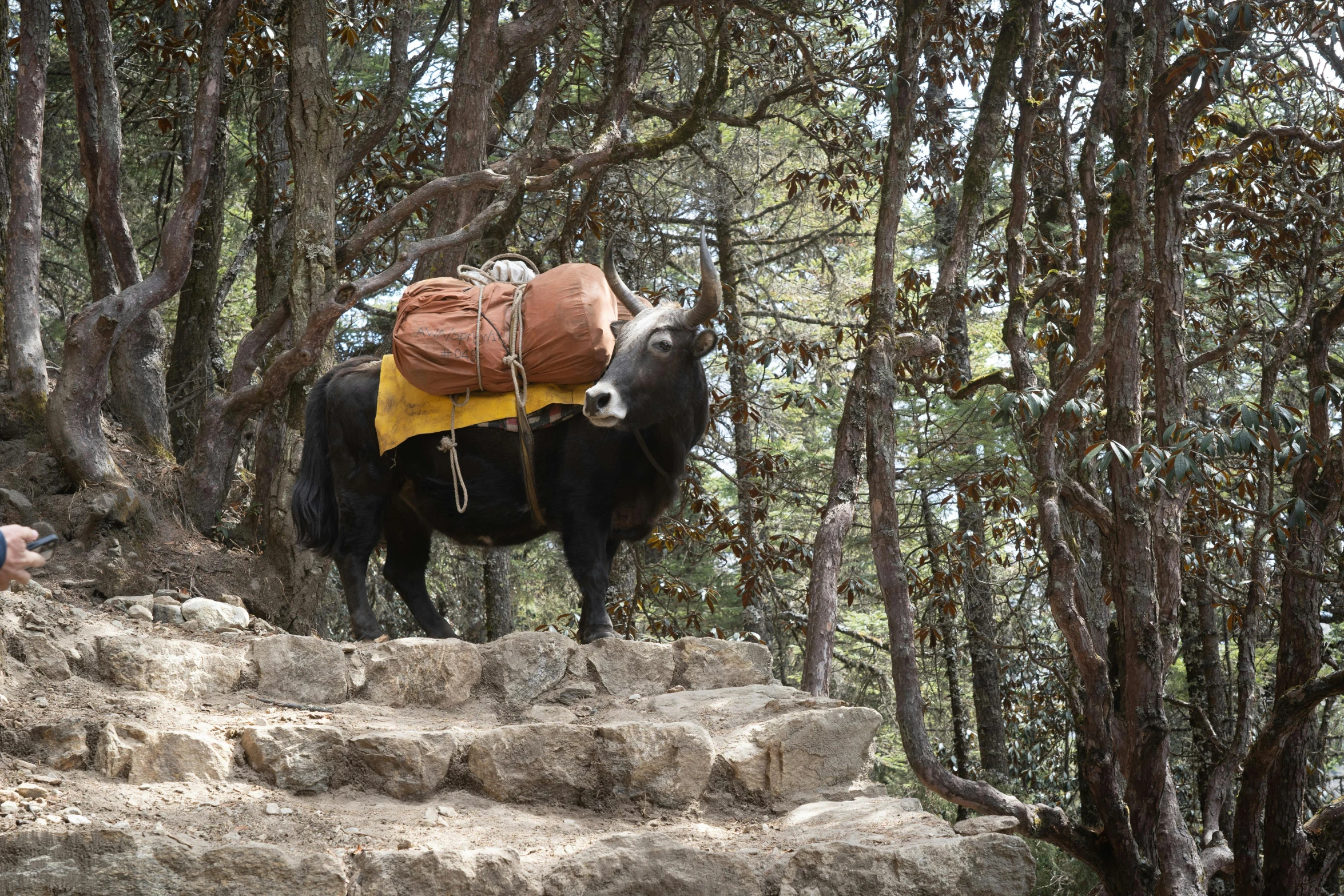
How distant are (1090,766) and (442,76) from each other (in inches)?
382

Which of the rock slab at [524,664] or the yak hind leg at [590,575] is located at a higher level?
the yak hind leg at [590,575]

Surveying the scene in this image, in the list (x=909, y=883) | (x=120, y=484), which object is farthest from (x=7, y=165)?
(x=909, y=883)

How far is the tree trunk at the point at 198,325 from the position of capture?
8.88 metres

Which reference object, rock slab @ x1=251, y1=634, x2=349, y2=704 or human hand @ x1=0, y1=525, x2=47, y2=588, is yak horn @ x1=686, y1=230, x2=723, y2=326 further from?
human hand @ x1=0, y1=525, x2=47, y2=588

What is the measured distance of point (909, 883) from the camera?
3217 mm

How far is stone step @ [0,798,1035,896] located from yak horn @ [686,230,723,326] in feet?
7.27

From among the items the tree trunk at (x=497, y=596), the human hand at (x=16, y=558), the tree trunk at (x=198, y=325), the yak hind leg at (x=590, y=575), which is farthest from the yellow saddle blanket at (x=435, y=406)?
the tree trunk at (x=497, y=596)

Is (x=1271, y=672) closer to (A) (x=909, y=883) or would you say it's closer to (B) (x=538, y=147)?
(B) (x=538, y=147)

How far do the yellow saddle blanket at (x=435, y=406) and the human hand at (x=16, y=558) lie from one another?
2.51m

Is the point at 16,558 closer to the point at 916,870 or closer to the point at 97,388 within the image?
the point at 916,870

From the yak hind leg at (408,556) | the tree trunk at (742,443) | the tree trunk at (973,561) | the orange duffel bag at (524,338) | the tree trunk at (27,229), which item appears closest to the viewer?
the orange duffel bag at (524,338)

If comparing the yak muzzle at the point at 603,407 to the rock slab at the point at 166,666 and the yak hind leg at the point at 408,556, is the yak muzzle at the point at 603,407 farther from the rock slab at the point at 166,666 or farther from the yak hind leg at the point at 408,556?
the rock slab at the point at 166,666

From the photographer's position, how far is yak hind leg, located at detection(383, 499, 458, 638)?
224 inches

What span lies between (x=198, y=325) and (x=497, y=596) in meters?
3.32
